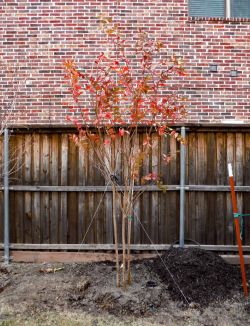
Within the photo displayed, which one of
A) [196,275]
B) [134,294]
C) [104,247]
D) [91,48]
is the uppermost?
[91,48]

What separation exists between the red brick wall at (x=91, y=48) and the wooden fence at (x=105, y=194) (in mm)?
1062

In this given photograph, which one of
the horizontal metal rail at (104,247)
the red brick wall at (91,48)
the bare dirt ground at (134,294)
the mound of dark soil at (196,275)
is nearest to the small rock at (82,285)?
the bare dirt ground at (134,294)

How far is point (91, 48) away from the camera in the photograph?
24.1 ft

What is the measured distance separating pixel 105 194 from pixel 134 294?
185 cm

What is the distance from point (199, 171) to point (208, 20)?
3154mm

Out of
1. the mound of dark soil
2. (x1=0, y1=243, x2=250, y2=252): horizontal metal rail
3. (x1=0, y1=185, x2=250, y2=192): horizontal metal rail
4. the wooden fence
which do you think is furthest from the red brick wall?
the mound of dark soil

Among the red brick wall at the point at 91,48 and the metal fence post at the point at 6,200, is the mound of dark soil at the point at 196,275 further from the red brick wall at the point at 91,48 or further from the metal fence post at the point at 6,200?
the red brick wall at the point at 91,48

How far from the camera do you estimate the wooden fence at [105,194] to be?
6.39m

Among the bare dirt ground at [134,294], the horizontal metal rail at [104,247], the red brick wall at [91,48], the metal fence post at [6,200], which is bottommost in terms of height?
the bare dirt ground at [134,294]

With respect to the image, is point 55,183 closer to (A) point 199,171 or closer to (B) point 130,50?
(A) point 199,171

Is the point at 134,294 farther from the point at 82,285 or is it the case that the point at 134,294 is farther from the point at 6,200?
the point at 6,200

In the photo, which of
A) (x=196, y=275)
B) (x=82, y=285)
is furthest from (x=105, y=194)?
(x=196, y=275)

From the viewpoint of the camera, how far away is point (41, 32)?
7.38 meters

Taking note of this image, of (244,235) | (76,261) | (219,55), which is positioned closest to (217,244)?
(244,235)
